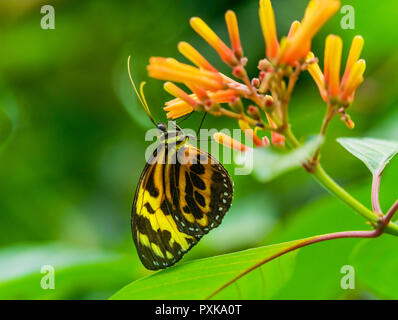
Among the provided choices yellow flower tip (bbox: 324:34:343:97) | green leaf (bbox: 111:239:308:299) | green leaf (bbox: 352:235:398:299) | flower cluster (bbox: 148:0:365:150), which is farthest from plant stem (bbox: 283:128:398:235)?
green leaf (bbox: 352:235:398:299)

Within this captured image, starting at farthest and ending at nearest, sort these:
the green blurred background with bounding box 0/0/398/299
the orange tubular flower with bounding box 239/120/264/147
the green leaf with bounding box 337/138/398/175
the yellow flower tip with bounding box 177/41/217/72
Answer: the green blurred background with bounding box 0/0/398/299 → the green leaf with bounding box 337/138/398/175 → the orange tubular flower with bounding box 239/120/264/147 → the yellow flower tip with bounding box 177/41/217/72

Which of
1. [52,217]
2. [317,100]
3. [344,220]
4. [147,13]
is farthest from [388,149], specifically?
[52,217]

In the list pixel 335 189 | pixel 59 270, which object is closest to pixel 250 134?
pixel 335 189

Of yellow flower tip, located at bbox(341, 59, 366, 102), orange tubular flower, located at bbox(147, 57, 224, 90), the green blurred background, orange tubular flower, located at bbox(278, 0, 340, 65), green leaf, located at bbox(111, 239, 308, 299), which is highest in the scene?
the green blurred background

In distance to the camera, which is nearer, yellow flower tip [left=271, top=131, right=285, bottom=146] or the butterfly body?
yellow flower tip [left=271, top=131, right=285, bottom=146]

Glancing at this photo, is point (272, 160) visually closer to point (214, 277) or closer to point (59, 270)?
point (214, 277)

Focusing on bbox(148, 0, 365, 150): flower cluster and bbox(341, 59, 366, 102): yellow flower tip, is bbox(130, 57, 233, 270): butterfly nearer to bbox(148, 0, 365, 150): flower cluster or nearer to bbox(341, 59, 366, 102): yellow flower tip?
bbox(148, 0, 365, 150): flower cluster

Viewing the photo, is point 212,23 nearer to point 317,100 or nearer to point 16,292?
point 317,100
